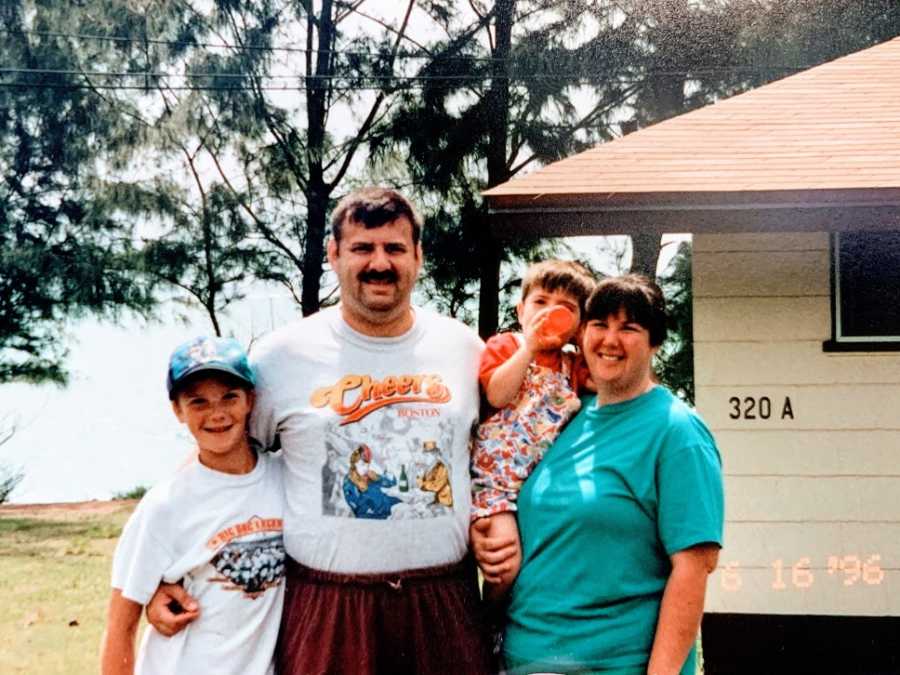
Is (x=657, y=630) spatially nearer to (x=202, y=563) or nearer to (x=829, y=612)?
(x=202, y=563)

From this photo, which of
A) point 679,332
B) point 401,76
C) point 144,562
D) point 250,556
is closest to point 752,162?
point 250,556

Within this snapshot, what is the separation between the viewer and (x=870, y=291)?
18.6ft

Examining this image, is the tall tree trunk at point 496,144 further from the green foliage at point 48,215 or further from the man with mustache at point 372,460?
the man with mustache at point 372,460

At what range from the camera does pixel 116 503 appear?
16875mm

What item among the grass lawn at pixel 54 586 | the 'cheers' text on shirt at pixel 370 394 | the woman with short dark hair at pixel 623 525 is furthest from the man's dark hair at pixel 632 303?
the grass lawn at pixel 54 586

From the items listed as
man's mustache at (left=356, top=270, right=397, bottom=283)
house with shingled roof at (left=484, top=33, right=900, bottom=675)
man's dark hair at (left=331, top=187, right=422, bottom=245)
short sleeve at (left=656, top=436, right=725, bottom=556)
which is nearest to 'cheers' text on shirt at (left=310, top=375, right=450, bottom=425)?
man's mustache at (left=356, top=270, right=397, bottom=283)

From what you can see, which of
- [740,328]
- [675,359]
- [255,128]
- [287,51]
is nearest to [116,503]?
[255,128]

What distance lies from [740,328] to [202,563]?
3844mm

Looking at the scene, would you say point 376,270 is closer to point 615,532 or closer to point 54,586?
point 615,532

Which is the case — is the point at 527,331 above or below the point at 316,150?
below

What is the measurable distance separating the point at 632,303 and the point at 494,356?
1.71ft

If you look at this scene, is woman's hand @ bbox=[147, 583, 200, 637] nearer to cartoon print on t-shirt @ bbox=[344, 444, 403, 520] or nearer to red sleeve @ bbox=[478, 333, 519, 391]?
cartoon print on t-shirt @ bbox=[344, 444, 403, 520]

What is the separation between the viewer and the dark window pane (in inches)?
224

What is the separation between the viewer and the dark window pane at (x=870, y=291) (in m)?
5.68
